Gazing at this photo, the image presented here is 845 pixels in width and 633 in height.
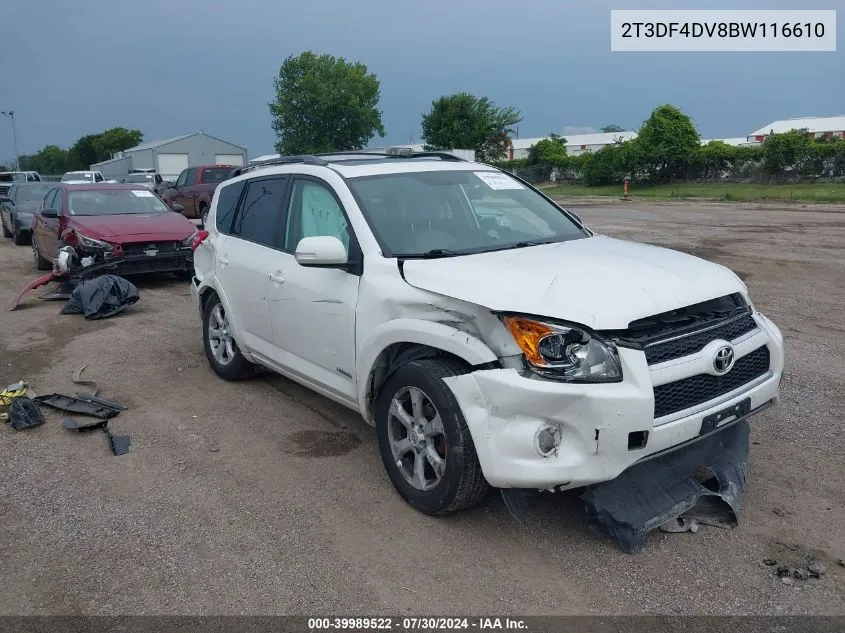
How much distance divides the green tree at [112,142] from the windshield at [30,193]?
281ft

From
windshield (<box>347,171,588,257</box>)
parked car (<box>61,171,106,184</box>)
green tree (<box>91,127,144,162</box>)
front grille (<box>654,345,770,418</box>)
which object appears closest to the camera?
front grille (<box>654,345,770,418</box>)

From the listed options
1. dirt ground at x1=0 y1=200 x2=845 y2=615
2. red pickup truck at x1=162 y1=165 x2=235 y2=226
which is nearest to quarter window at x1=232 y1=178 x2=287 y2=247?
dirt ground at x1=0 y1=200 x2=845 y2=615

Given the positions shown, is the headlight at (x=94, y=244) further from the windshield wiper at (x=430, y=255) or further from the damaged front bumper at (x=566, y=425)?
the damaged front bumper at (x=566, y=425)

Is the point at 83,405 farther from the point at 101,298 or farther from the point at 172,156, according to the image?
the point at 172,156

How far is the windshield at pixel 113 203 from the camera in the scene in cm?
1195

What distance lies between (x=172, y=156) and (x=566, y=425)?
244 feet

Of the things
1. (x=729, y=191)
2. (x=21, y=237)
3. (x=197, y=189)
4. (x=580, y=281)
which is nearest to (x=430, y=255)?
(x=580, y=281)

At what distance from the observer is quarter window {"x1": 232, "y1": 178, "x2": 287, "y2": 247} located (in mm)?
5348

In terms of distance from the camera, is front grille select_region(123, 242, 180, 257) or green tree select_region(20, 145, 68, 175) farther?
green tree select_region(20, 145, 68, 175)

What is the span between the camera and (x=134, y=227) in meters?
11.1

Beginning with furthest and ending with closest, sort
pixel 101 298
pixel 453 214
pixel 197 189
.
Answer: pixel 197 189 < pixel 101 298 < pixel 453 214

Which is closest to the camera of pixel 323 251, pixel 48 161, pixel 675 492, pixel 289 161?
pixel 675 492

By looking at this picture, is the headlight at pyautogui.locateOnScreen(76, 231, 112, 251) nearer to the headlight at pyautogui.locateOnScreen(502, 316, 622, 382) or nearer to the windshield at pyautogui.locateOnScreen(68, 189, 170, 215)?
the windshield at pyautogui.locateOnScreen(68, 189, 170, 215)

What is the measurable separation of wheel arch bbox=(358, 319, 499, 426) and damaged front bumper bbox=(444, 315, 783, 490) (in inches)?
4.7
